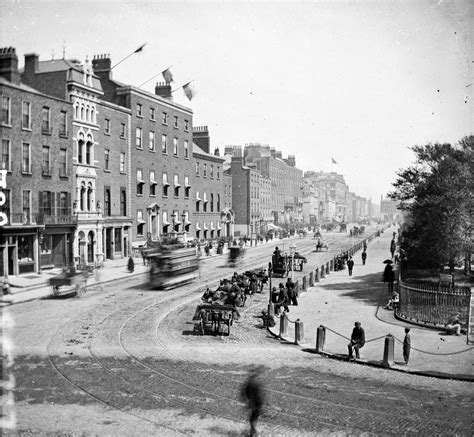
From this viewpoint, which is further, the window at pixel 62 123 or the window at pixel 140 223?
the window at pixel 140 223

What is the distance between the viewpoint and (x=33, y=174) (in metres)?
28.1

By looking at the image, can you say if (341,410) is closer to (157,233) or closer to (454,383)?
(454,383)

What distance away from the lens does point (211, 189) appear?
64.9 meters

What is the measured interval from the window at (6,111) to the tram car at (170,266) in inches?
405

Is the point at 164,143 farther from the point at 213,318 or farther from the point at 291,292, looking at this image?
the point at 213,318

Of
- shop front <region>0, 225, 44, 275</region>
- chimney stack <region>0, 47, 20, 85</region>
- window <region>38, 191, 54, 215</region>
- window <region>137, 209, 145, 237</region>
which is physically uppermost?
chimney stack <region>0, 47, 20, 85</region>

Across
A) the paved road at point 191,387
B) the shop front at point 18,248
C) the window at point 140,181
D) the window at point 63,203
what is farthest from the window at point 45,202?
the window at point 140,181

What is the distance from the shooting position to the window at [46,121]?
2817 centimetres

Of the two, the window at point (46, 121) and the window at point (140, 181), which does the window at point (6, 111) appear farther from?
the window at point (140, 181)

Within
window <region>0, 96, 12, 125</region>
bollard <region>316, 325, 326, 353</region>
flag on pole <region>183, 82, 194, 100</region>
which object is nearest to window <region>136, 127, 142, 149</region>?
window <region>0, 96, 12, 125</region>

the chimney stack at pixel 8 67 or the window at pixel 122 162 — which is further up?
the chimney stack at pixel 8 67

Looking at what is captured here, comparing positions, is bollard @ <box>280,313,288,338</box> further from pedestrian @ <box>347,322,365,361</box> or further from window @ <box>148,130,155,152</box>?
window @ <box>148,130,155,152</box>

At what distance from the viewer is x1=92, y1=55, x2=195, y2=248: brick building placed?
157 ft

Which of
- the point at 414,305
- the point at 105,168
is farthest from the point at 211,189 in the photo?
the point at 414,305
